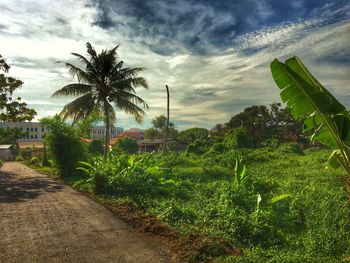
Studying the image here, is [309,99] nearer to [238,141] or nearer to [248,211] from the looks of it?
[248,211]

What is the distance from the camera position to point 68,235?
23.7 feet

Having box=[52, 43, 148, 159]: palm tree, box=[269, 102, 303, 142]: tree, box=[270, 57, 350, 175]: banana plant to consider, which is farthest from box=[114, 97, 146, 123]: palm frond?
box=[269, 102, 303, 142]: tree

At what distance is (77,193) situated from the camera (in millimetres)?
12680

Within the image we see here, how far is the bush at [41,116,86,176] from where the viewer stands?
18312 mm

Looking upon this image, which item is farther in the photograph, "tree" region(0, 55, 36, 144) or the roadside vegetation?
"tree" region(0, 55, 36, 144)

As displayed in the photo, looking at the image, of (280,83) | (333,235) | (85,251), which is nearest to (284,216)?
(333,235)

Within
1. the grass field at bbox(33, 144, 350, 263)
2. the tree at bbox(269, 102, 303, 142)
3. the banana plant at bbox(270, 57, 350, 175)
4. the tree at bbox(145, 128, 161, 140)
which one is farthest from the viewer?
the tree at bbox(145, 128, 161, 140)

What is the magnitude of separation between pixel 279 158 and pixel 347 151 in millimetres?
17803

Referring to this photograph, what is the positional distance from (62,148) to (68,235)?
11980mm

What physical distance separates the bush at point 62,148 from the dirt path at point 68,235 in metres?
7.28

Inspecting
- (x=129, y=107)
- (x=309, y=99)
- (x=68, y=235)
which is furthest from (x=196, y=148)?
(x=309, y=99)

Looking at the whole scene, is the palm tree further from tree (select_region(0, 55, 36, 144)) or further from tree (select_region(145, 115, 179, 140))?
tree (select_region(145, 115, 179, 140))

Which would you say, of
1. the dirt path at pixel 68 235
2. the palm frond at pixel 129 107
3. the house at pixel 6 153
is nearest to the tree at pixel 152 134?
the house at pixel 6 153

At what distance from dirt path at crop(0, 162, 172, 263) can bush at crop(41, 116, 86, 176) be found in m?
7.28
